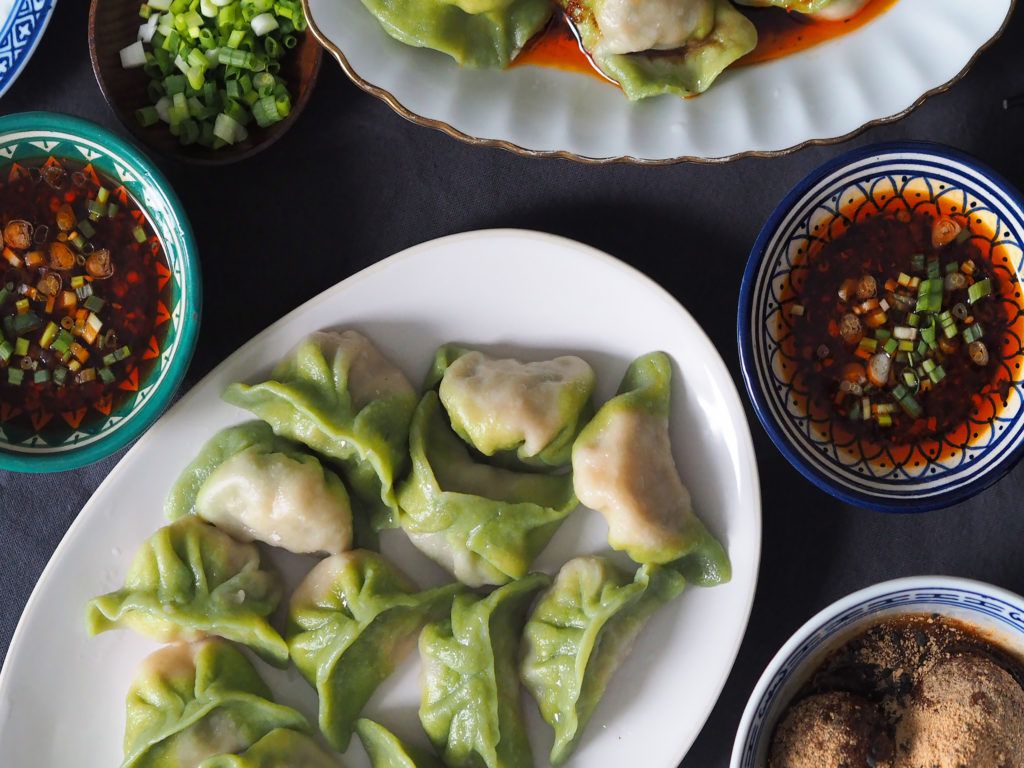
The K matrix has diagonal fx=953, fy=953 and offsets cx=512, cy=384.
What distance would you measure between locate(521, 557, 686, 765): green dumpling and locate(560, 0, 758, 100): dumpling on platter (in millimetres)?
→ 1458

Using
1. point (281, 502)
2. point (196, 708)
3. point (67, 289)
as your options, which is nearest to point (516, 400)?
point (281, 502)

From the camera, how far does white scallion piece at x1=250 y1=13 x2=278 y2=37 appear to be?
3.00 meters

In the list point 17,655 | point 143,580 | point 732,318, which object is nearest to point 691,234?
point 732,318

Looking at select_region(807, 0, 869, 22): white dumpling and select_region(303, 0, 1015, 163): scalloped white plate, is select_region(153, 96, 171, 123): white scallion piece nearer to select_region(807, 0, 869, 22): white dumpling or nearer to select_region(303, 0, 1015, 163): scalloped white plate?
select_region(303, 0, 1015, 163): scalloped white plate

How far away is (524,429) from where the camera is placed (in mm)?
2893


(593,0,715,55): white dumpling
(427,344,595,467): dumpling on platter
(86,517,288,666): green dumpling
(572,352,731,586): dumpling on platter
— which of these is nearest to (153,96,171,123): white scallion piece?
(427,344,595,467): dumpling on platter

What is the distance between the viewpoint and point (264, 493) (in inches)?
115

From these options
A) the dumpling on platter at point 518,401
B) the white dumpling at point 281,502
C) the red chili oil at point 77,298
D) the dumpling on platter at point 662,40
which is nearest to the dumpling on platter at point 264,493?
the white dumpling at point 281,502

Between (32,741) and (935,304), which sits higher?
(935,304)

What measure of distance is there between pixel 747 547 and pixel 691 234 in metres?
1.02

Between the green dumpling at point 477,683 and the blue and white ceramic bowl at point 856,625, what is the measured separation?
0.69 meters

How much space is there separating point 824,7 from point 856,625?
1864 mm

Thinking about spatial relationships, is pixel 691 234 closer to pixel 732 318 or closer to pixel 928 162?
pixel 732 318

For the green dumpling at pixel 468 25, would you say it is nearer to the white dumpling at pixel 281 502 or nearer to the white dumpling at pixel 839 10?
the white dumpling at pixel 839 10
